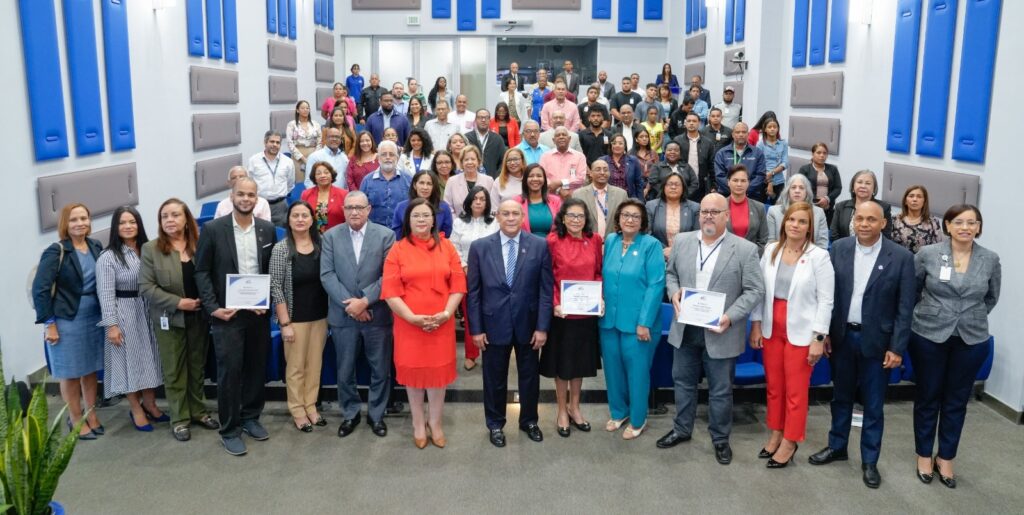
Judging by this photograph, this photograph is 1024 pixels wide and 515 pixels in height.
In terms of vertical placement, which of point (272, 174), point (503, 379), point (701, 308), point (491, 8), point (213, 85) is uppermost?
point (491, 8)

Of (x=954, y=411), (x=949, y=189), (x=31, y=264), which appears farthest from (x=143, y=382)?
(x=949, y=189)

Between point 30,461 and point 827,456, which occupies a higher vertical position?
point 30,461

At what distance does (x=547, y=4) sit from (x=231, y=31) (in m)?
7.45

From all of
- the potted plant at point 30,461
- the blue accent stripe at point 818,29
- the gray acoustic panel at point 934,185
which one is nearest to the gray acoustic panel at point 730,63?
the blue accent stripe at point 818,29

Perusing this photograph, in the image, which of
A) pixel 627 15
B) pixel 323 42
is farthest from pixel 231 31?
pixel 627 15

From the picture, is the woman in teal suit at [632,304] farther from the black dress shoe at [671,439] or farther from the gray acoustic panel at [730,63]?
the gray acoustic panel at [730,63]

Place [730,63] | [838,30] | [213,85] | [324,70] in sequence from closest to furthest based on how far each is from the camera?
[838,30]
[213,85]
[730,63]
[324,70]

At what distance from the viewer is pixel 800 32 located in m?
9.16

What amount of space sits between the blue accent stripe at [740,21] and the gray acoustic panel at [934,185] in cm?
495

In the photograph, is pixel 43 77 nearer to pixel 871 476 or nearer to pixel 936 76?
pixel 871 476

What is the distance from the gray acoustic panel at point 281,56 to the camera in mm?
→ 10734

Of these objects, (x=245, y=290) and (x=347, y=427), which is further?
(x=347, y=427)

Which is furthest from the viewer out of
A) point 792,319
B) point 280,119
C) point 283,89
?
point 283,89

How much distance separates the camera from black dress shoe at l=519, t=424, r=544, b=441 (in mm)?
4848
